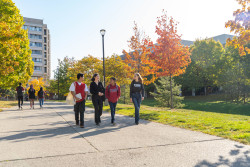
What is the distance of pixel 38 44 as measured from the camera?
8000 centimetres

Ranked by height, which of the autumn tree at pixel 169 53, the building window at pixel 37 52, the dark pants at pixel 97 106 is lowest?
the dark pants at pixel 97 106

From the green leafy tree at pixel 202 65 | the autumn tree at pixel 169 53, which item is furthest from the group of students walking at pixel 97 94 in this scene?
the green leafy tree at pixel 202 65

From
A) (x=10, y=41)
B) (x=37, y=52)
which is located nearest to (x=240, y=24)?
(x=10, y=41)

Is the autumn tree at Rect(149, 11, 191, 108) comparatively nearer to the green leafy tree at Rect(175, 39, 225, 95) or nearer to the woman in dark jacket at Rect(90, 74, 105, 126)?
the woman in dark jacket at Rect(90, 74, 105, 126)

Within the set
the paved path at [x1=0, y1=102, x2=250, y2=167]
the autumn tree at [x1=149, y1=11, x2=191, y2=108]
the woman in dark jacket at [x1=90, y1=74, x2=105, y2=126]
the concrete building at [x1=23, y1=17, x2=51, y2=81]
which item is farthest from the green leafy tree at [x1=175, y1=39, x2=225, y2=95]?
the concrete building at [x1=23, y1=17, x2=51, y2=81]

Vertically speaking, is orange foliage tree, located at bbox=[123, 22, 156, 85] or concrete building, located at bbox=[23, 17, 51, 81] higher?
concrete building, located at bbox=[23, 17, 51, 81]

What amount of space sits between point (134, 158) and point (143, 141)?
128 cm

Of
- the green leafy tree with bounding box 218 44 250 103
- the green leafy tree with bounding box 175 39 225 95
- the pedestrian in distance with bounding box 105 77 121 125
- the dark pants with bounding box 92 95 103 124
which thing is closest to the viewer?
the dark pants with bounding box 92 95 103 124

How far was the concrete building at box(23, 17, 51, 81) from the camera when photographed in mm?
78125

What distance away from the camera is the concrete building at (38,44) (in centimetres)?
7812

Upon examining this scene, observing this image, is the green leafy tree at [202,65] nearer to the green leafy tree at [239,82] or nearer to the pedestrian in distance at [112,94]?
the green leafy tree at [239,82]

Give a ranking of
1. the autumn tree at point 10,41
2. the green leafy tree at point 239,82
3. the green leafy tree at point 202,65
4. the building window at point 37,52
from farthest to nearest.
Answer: the building window at point 37,52 → the green leafy tree at point 202,65 → the green leafy tree at point 239,82 → the autumn tree at point 10,41

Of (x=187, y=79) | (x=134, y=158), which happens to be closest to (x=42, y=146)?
(x=134, y=158)

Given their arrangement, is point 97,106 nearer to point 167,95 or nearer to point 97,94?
point 97,94
